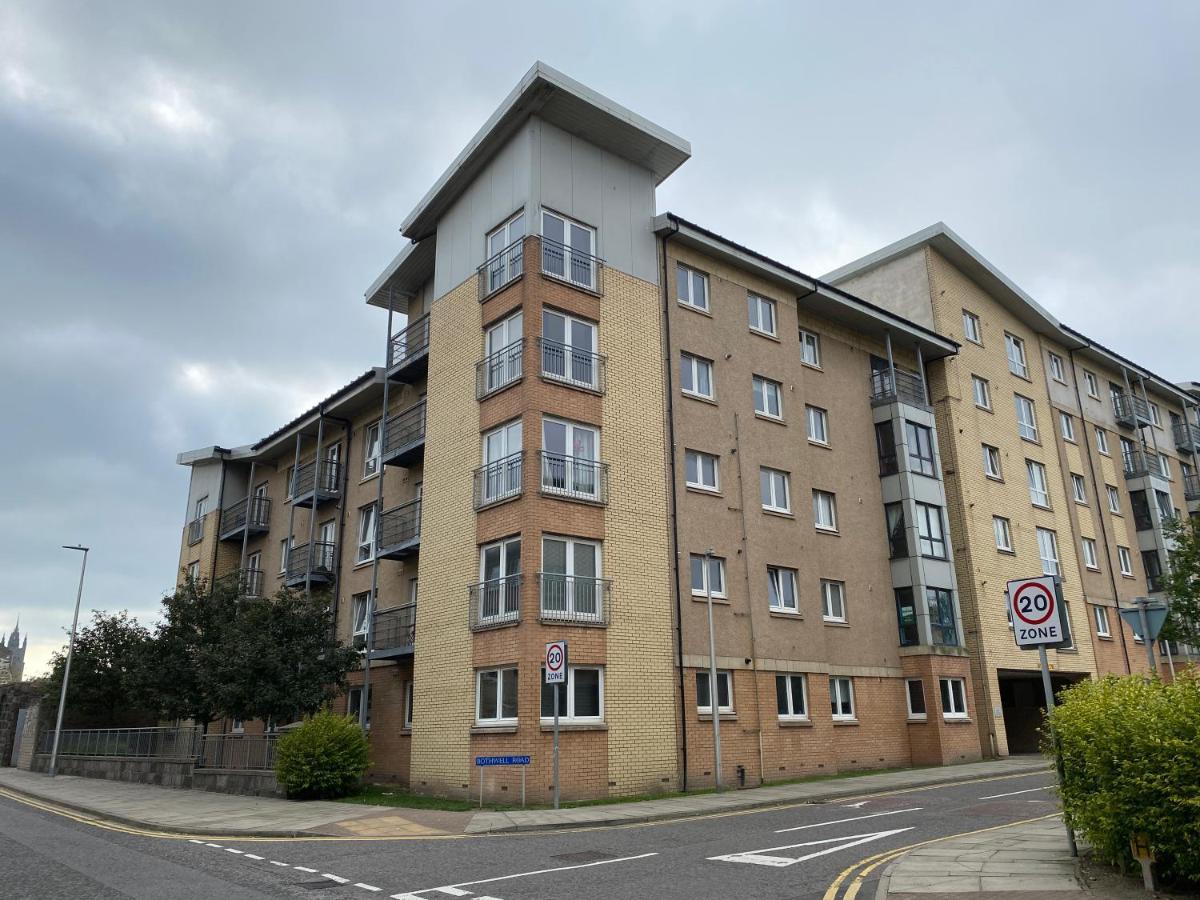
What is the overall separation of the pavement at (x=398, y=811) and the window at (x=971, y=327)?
1535cm

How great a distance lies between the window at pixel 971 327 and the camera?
32281mm

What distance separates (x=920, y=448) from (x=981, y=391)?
5485 millimetres

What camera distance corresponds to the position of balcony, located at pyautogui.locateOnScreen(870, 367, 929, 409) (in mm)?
28281

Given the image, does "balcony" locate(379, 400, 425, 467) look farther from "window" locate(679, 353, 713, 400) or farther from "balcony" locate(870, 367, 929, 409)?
"balcony" locate(870, 367, 929, 409)

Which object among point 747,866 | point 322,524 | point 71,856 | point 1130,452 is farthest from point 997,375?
point 71,856

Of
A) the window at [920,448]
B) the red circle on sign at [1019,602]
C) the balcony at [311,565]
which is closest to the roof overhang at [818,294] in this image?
the window at [920,448]

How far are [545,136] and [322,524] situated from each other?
14976 millimetres

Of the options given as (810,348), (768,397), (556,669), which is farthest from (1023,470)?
(556,669)

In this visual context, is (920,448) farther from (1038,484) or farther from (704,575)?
(704,575)

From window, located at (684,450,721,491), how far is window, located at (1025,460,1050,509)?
15436 millimetres

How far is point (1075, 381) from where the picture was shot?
124 ft

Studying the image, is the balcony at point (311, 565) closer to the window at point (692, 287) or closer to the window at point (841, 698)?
the window at point (692, 287)

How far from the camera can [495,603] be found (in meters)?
19.4

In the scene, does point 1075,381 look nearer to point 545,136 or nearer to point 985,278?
point 985,278
